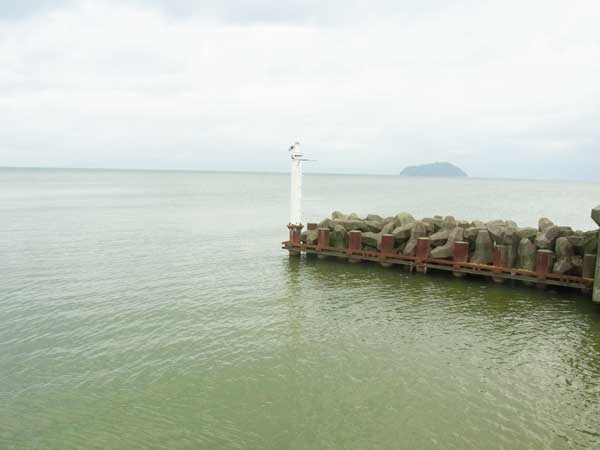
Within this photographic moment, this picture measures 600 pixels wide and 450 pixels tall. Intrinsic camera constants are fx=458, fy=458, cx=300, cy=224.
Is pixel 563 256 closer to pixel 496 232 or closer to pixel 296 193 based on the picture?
pixel 496 232

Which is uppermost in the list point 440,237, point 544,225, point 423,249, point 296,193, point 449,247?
point 296,193

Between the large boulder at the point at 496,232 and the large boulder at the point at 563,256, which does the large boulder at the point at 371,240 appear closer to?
the large boulder at the point at 496,232

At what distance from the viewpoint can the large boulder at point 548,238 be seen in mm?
16531

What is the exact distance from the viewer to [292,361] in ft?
34.2

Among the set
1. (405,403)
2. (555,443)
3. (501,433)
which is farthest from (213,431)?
(555,443)

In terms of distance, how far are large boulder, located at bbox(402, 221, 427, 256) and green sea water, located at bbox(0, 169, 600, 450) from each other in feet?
3.52

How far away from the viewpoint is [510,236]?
1723 cm

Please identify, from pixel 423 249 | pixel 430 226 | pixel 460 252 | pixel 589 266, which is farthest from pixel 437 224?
pixel 589 266

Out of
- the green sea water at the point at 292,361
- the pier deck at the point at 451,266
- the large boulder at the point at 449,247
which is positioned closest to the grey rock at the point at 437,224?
the large boulder at the point at 449,247

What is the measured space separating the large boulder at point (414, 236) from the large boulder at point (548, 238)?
429 cm

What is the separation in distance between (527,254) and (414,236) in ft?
14.3

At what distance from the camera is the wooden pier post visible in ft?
66.9

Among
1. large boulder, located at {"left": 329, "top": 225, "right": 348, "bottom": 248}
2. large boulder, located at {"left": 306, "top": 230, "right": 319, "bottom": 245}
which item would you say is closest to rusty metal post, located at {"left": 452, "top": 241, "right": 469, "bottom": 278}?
large boulder, located at {"left": 329, "top": 225, "right": 348, "bottom": 248}

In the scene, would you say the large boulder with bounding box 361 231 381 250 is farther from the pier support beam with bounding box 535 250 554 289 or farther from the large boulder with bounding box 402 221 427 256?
the pier support beam with bounding box 535 250 554 289
